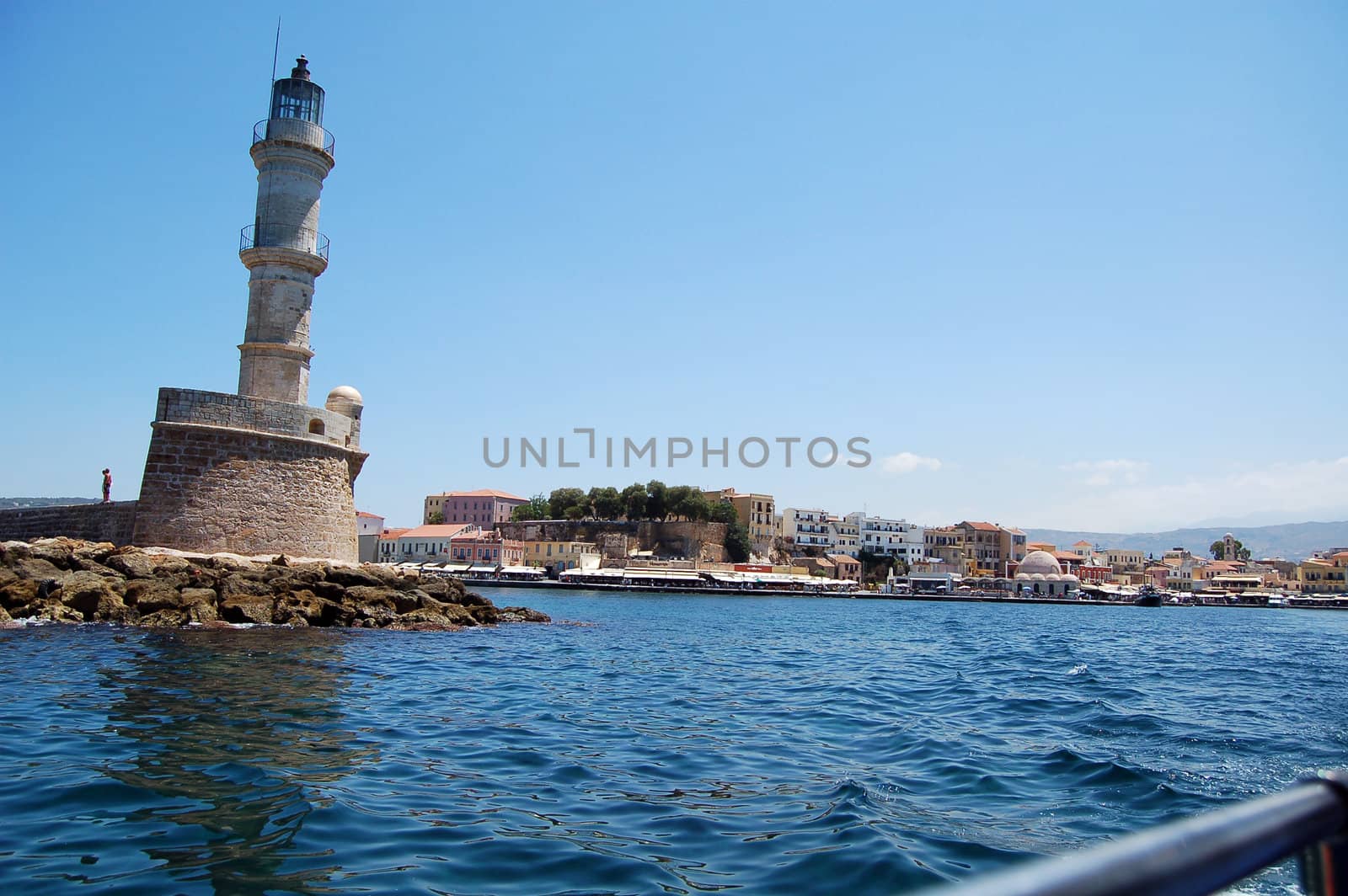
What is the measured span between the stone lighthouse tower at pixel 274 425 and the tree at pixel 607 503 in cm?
5266

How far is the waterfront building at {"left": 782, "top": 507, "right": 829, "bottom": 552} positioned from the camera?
3583 inches

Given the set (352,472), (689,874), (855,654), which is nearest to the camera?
(689,874)

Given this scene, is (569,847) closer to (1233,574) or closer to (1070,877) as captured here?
(1070,877)

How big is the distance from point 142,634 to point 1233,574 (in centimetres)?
10646

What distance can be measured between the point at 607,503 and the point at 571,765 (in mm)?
70482

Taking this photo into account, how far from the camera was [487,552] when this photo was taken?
228 ft

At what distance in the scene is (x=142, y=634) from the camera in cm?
1412

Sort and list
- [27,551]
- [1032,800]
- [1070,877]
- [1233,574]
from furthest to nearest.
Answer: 1. [1233,574]
2. [27,551]
3. [1032,800]
4. [1070,877]

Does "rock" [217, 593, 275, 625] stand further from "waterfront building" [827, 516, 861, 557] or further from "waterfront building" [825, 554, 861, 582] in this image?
"waterfront building" [827, 516, 861, 557]

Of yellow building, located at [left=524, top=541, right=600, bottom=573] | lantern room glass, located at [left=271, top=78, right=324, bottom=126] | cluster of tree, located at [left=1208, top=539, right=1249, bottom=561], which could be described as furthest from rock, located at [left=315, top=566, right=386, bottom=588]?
cluster of tree, located at [left=1208, top=539, right=1249, bottom=561]

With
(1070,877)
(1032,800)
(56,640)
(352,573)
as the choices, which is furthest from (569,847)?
(352,573)

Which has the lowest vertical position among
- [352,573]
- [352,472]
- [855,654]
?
[855,654]

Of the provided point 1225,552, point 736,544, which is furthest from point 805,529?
point 1225,552

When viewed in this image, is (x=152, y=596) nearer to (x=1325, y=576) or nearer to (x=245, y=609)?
(x=245, y=609)
